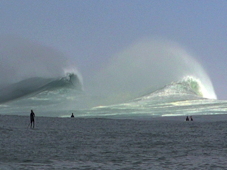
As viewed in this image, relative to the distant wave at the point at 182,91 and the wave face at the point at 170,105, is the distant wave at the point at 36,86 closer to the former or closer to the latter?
the distant wave at the point at 182,91

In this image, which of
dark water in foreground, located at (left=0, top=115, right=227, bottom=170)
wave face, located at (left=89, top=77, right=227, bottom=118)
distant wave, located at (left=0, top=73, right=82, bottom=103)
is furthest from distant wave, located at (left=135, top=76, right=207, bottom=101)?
dark water in foreground, located at (left=0, top=115, right=227, bottom=170)

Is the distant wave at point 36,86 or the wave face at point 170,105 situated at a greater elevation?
the distant wave at point 36,86

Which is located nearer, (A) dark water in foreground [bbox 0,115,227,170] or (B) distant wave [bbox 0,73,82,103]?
(A) dark water in foreground [bbox 0,115,227,170]

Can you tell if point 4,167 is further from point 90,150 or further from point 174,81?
point 174,81

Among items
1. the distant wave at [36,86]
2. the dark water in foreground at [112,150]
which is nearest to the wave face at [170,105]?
the distant wave at [36,86]

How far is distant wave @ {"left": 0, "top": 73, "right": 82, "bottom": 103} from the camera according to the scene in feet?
205

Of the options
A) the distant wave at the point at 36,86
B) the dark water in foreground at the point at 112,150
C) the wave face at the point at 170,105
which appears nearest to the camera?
the dark water in foreground at the point at 112,150

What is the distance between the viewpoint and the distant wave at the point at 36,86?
2458 inches

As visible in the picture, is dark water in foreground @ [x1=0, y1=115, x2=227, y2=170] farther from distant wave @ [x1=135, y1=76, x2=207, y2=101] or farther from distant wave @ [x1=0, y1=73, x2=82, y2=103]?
distant wave @ [x1=0, y1=73, x2=82, y2=103]

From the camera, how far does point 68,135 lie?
19.4m

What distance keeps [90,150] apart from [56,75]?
177ft

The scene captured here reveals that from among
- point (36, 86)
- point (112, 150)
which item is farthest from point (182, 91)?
point (112, 150)

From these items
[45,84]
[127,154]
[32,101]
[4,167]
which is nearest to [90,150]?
[127,154]

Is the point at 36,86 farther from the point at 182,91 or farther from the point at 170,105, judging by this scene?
the point at 170,105
